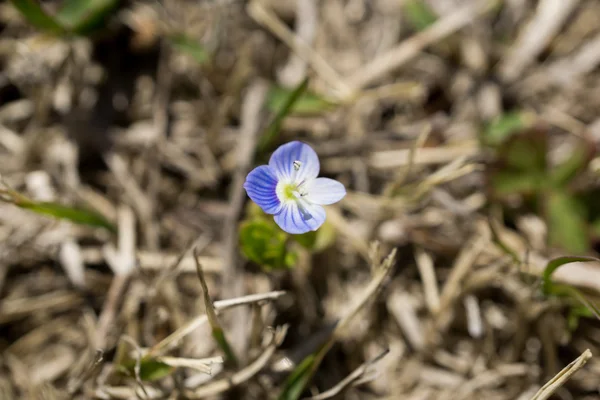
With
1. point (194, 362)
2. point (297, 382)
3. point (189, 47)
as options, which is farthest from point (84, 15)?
point (297, 382)

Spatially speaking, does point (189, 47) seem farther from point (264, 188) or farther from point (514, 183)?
point (514, 183)

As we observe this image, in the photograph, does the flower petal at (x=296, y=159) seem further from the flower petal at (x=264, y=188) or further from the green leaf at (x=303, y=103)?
the green leaf at (x=303, y=103)

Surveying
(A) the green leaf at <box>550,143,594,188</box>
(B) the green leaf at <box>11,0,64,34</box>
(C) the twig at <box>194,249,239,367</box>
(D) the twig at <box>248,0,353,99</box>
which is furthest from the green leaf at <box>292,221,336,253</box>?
(B) the green leaf at <box>11,0,64,34</box>

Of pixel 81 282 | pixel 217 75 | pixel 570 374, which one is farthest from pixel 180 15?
pixel 570 374

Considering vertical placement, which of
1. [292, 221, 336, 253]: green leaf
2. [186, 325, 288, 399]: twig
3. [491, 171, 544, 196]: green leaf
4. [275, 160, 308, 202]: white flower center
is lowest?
[186, 325, 288, 399]: twig

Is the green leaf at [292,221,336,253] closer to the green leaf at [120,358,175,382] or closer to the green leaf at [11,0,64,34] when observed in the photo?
the green leaf at [120,358,175,382]

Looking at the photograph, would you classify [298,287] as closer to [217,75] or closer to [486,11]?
[217,75]
